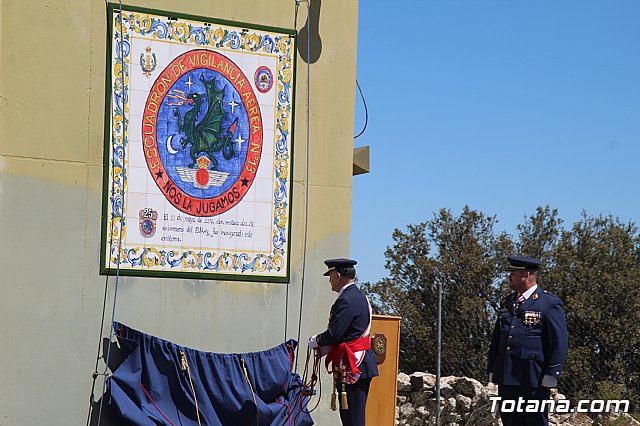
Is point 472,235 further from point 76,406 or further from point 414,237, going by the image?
point 76,406

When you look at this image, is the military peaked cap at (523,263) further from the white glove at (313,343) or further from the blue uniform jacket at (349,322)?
the white glove at (313,343)

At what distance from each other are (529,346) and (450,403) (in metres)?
3.92

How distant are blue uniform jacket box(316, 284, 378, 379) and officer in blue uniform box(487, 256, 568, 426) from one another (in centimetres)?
122

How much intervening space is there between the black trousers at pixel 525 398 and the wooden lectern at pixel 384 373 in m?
1.19

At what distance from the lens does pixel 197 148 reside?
27.9ft

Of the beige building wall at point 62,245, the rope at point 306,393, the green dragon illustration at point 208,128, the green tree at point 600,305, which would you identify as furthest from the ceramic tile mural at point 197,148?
the green tree at point 600,305

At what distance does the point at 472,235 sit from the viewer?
64.6 feet

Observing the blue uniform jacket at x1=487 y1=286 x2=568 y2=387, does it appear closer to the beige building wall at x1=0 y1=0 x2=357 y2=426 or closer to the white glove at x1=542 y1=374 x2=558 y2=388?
the white glove at x1=542 y1=374 x2=558 y2=388

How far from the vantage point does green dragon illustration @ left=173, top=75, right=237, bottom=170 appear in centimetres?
847

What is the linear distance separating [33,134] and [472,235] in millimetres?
12967

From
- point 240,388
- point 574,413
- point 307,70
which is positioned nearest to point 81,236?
point 240,388

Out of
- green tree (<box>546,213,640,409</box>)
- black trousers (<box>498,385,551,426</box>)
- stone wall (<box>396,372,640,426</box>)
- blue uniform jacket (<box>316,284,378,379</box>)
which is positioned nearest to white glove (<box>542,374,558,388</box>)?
black trousers (<box>498,385,551,426</box>)

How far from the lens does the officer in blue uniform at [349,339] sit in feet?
26.9

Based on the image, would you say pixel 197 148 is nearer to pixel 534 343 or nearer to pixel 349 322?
pixel 349 322
